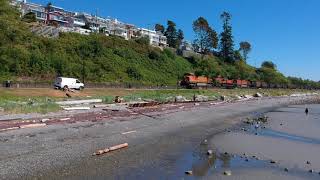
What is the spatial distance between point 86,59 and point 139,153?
7311cm

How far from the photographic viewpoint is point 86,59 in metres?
89.3

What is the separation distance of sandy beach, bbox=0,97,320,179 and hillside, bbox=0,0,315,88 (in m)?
32.9

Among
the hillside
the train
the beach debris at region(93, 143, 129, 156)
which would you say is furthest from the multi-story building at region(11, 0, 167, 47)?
the beach debris at region(93, 143, 129, 156)

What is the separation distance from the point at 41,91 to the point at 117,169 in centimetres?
3747

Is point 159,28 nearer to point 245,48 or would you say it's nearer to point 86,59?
point 245,48

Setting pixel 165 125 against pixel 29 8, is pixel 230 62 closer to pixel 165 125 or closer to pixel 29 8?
pixel 29 8

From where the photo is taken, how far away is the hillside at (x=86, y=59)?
5684 cm

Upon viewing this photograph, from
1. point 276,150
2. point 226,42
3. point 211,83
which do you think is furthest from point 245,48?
point 276,150

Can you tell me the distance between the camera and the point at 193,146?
2131 centimetres

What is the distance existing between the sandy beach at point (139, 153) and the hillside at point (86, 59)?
1294 inches

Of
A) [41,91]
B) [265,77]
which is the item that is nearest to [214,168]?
[41,91]

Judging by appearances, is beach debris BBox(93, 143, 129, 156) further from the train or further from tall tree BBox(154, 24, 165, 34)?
tall tree BBox(154, 24, 165, 34)

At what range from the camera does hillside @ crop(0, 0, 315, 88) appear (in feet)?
186

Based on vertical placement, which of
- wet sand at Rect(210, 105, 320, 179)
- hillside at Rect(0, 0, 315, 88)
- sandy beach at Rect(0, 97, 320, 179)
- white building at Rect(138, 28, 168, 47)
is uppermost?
white building at Rect(138, 28, 168, 47)
